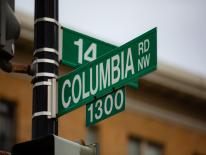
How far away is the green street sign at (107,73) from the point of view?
7707mm

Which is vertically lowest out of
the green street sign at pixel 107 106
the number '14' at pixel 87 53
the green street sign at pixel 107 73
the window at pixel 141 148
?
the green street sign at pixel 107 106

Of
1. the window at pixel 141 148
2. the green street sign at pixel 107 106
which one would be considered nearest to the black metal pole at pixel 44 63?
the green street sign at pixel 107 106

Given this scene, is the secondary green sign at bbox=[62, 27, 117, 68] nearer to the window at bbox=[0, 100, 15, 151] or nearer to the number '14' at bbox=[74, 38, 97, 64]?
the number '14' at bbox=[74, 38, 97, 64]

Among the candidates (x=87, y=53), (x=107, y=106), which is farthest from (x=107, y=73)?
(x=87, y=53)

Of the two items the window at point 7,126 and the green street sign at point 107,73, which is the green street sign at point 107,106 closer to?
the green street sign at point 107,73

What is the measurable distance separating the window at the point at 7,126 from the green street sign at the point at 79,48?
1761cm

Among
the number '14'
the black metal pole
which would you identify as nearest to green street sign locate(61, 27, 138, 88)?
the number '14'

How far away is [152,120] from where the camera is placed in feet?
105

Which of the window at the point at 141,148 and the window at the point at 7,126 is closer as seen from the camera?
the window at the point at 7,126

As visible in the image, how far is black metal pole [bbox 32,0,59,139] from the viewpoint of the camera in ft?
25.6

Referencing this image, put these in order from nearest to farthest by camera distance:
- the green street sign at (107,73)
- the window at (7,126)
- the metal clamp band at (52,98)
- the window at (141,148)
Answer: the green street sign at (107,73) → the metal clamp band at (52,98) → the window at (7,126) → the window at (141,148)

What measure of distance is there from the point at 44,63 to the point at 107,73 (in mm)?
631

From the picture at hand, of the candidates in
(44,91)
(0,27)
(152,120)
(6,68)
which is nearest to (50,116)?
(44,91)

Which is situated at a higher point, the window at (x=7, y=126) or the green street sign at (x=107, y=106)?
the window at (x=7, y=126)
